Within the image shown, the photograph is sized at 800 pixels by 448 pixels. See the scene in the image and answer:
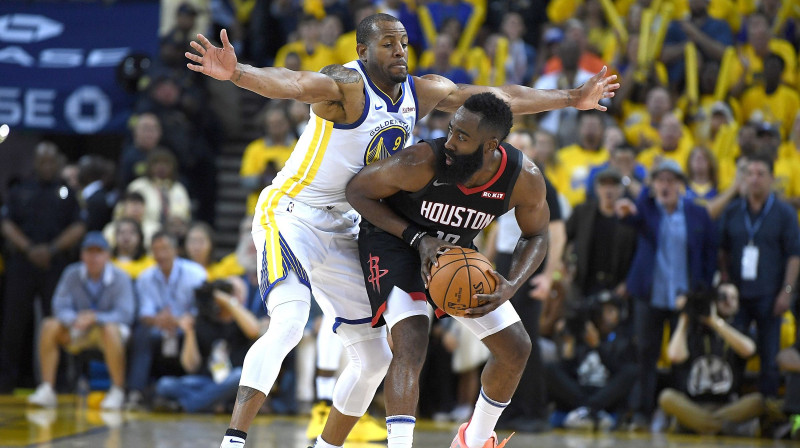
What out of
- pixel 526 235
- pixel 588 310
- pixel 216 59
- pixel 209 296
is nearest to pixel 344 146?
pixel 216 59

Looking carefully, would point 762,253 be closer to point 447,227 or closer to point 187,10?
point 447,227

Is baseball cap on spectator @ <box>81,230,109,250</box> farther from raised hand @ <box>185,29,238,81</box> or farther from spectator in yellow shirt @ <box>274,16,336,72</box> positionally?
raised hand @ <box>185,29,238,81</box>

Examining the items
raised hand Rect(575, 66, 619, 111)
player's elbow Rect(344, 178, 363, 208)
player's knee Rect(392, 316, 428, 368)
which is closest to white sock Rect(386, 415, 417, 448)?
player's knee Rect(392, 316, 428, 368)

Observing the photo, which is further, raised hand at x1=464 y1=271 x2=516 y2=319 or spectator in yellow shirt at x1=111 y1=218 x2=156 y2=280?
spectator in yellow shirt at x1=111 y1=218 x2=156 y2=280

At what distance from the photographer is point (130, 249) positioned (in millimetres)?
10953

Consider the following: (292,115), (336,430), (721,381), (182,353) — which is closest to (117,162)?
(292,115)

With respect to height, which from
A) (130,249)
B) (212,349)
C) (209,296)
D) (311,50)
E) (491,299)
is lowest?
(212,349)

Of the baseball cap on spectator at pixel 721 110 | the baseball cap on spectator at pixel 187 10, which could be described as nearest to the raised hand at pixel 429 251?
the baseball cap on spectator at pixel 721 110

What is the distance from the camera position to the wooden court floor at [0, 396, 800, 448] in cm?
750

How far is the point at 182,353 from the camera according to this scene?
33.5 feet

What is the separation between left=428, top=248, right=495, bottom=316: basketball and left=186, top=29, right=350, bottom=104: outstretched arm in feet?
3.37

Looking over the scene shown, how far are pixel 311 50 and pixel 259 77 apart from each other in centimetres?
811

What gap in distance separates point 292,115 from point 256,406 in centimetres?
670

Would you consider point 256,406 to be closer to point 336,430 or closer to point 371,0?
point 336,430
